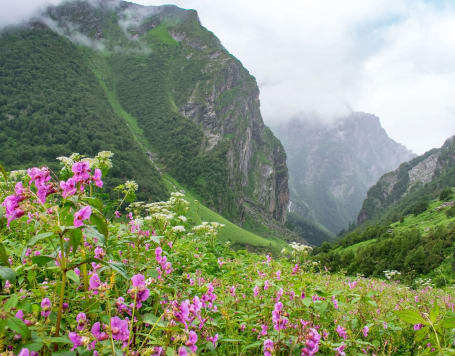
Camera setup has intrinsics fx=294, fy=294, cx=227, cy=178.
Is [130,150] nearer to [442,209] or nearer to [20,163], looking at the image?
[20,163]

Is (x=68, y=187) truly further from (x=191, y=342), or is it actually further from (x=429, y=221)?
(x=429, y=221)

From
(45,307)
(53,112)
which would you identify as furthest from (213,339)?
(53,112)

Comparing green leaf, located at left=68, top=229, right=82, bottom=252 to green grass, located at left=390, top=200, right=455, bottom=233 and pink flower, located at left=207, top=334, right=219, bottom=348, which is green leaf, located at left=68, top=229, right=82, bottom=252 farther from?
green grass, located at left=390, top=200, right=455, bottom=233

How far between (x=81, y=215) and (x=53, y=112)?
144642 mm

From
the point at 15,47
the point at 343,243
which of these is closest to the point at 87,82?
the point at 15,47

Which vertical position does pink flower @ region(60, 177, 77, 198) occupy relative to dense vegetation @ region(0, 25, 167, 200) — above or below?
below

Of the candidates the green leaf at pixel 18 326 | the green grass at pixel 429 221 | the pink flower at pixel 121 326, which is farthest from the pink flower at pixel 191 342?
the green grass at pixel 429 221

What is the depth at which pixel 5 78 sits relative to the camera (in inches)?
5236

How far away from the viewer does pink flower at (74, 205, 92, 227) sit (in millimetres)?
1897

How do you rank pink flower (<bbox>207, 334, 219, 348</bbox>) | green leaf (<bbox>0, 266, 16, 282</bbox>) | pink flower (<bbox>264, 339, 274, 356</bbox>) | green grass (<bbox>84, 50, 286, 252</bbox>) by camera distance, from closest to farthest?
green leaf (<bbox>0, 266, 16, 282</bbox>) < pink flower (<bbox>264, 339, 274, 356</bbox>) < pink flower (<bbox>207, 334, 219, 348</bbox>) < green grass (<bbox>84, 50, 286, 252</bbox>)

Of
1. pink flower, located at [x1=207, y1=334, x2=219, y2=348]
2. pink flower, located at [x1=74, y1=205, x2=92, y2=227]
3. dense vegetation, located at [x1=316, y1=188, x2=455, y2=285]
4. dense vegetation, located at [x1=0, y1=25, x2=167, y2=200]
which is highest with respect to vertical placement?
dense vegetation, located at [x1=0, y1=25, x2=167, y2=200]

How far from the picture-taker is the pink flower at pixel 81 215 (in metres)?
1.90

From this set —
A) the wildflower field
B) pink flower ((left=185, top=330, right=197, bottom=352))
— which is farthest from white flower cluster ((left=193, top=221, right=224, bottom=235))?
pink flower ((left=185, top=330, right=197, bottom=352))

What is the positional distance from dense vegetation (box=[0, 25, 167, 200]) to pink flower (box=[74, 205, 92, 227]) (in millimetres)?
84704
